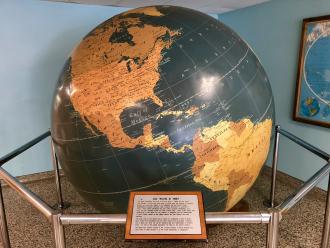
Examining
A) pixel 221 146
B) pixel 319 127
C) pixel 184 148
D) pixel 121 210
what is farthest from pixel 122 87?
A: pixel 319 127

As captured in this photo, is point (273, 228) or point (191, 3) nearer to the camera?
point (273, 228)

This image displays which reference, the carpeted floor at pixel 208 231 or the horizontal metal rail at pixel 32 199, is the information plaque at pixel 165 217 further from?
the carpeted floor at pixel 208 231

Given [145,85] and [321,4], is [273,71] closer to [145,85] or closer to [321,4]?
[321,4]

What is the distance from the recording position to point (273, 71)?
9.42ft

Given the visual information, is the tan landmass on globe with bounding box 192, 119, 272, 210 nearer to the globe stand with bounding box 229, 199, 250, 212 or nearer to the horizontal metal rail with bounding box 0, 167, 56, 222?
the horizontal metal rail with bounding box 0, 167, 56, 222

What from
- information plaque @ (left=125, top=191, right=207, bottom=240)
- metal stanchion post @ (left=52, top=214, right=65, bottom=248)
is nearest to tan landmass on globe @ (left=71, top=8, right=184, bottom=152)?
information plaque @ (left=125, top=191, right=207, bottom=240)

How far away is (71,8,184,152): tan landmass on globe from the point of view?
1192mm

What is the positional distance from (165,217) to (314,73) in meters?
2.15

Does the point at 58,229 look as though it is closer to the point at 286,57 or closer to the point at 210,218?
the point at 210,218

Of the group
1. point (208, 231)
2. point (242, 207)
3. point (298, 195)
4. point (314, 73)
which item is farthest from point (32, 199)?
point (314, 73)

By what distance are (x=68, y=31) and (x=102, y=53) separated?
71.9 inches

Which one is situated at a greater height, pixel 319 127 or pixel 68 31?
pixel 68 31

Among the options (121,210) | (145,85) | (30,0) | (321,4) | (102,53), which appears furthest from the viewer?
(30,0)

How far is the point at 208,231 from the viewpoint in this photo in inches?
81.5
